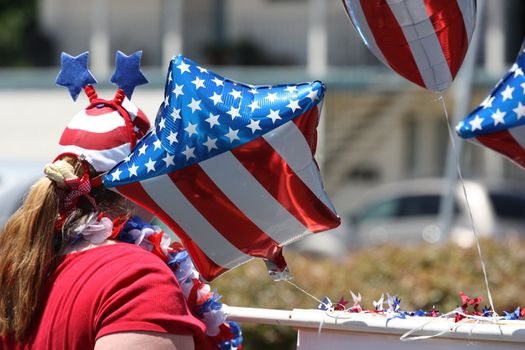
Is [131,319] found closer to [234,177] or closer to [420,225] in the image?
[234,177]

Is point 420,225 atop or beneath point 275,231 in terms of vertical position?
beneath

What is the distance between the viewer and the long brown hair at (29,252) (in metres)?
2.37

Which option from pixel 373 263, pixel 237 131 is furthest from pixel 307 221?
pixel 373 263

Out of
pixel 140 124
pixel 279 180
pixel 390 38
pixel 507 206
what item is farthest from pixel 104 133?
pixel 507 206

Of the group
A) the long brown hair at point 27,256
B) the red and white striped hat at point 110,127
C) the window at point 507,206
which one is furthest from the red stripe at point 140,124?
the window at point 507,206

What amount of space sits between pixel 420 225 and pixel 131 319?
40.7 feet

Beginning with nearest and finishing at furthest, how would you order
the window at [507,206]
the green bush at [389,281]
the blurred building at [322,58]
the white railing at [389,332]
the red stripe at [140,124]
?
the white railing at [389,332] → the red stripe at [140,124] → the green bush at [389,281] → the window at [507,206] → the blurred building at [322,58]

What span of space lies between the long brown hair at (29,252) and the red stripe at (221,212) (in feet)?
0.83

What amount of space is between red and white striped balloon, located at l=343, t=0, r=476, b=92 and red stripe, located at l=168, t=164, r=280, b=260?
562 millimetres

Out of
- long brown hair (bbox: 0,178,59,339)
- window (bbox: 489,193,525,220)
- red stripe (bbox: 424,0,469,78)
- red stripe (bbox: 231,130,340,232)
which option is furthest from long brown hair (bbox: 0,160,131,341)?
window (bbox: 489,193,525,220)

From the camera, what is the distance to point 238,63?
20.9 metres

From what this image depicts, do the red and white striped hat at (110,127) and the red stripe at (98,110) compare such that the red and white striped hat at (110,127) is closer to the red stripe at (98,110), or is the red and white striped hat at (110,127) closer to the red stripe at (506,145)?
the red stripe at (98,110)

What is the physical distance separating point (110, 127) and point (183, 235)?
0.31 metres

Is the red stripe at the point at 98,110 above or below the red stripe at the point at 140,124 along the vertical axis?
above
